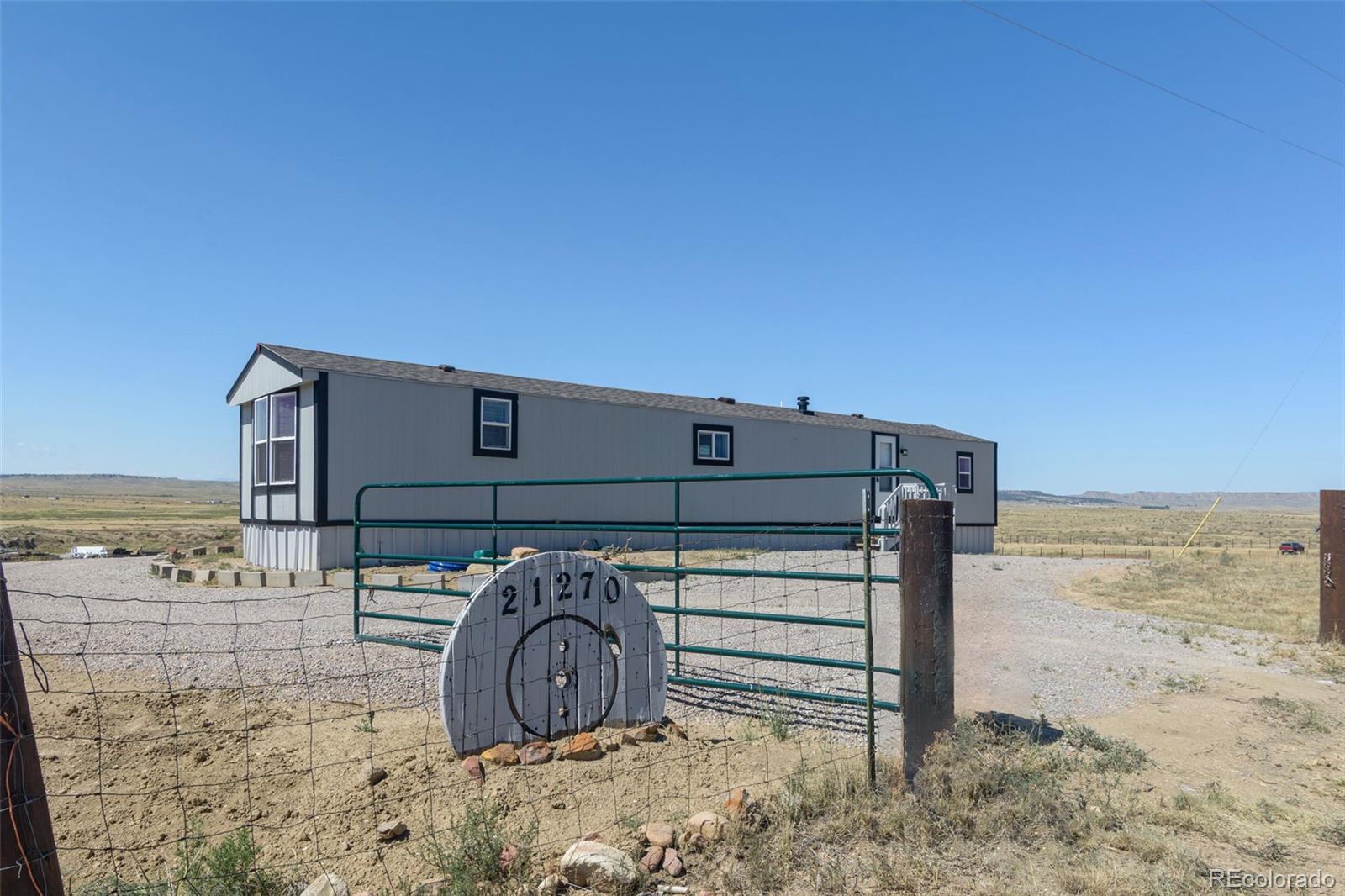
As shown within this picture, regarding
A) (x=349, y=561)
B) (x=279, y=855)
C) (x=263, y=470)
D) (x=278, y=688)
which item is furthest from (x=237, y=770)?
(x=263, y=470)

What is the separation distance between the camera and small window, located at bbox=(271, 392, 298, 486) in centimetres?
1579

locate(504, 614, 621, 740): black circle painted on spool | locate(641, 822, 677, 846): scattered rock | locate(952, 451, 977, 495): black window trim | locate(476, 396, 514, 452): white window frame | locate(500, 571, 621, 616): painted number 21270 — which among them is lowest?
locate(641, 822, 677, 846): scattered rock

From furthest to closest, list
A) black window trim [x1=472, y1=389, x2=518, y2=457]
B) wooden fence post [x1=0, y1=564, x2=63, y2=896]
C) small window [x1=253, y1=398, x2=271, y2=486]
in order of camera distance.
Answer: black window trim [x1=472, y1=389, x2=518, y2=457]
small window [x1=253, y1=398, x2=271, y2=486]
wooden fence post [x1=0, y1=564, x2=63, y2=896]

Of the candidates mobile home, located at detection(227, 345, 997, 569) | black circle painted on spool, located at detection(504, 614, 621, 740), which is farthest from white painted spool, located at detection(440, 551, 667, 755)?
mobile home, located at detection(227, 345, 997, 569)

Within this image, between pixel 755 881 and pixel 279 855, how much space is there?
2176 mm

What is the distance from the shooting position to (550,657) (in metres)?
5.25

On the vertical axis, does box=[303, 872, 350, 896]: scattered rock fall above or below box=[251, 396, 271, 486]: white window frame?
below

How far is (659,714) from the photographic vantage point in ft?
18.2

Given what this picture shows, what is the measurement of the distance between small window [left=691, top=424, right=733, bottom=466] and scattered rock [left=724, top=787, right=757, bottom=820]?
17470 millimetres

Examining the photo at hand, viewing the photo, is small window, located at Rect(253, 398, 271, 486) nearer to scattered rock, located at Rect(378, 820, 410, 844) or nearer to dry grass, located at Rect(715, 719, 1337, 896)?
scattered rock, located at Rect(378, 820, 410, 844)

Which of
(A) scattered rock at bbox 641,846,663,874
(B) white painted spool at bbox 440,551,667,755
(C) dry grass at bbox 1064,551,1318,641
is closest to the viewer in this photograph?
(A) scattered rock at bbox 641,846,663,874

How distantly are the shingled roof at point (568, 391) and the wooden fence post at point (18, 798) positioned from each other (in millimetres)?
13031

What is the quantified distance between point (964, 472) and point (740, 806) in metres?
25.9

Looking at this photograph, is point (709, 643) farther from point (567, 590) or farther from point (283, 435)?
point (283, 435)
